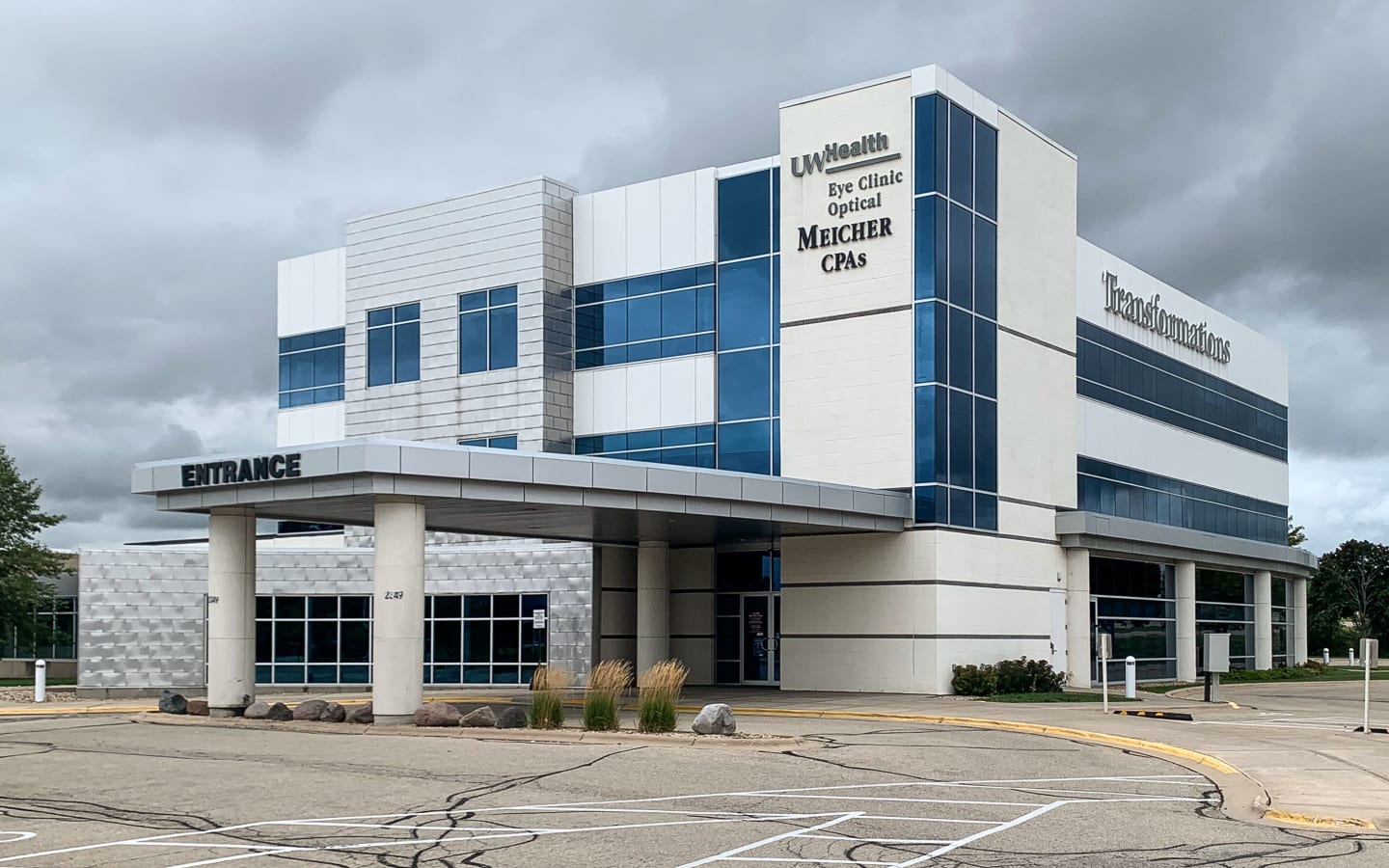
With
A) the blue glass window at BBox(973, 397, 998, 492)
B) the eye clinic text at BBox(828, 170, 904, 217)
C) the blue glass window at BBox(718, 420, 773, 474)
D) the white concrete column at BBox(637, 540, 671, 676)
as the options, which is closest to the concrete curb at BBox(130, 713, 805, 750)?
the white concrete column at BBox(637, 540, 671, 676)

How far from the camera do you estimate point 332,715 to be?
26.0m

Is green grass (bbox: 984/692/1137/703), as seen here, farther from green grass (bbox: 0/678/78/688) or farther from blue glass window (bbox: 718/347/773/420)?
green grass (bbox: 0/678/78/688)

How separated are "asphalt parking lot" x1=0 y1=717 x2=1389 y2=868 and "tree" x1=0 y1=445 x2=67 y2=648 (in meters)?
30.7

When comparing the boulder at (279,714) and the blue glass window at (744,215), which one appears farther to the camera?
the blue glass window at (744,215)

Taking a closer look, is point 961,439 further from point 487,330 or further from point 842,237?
point 487,330

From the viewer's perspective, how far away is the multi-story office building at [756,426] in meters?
35.6

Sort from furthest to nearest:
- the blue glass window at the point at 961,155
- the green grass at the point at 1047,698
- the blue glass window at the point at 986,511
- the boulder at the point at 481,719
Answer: the blue glass window at the point at 986,511 < the blue glass window at the point at 961,155 < the green grass at the point at 1047,698 < the boulder at the point at 481,719

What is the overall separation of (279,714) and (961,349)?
Result: 1851cm

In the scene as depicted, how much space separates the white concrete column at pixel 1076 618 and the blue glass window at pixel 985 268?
7689mm

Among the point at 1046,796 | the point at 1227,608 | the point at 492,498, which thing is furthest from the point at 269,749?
the point at 1227,608

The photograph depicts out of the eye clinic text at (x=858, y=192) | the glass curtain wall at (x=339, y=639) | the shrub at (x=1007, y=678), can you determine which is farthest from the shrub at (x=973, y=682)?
the glass curtain wall at (x=339, y=639)

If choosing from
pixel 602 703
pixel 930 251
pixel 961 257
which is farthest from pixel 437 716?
pixel 961 257

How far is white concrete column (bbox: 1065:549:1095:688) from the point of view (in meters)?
40.5

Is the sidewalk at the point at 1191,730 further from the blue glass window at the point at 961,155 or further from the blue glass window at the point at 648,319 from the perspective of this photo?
the blue glass window at the point at 961,155
